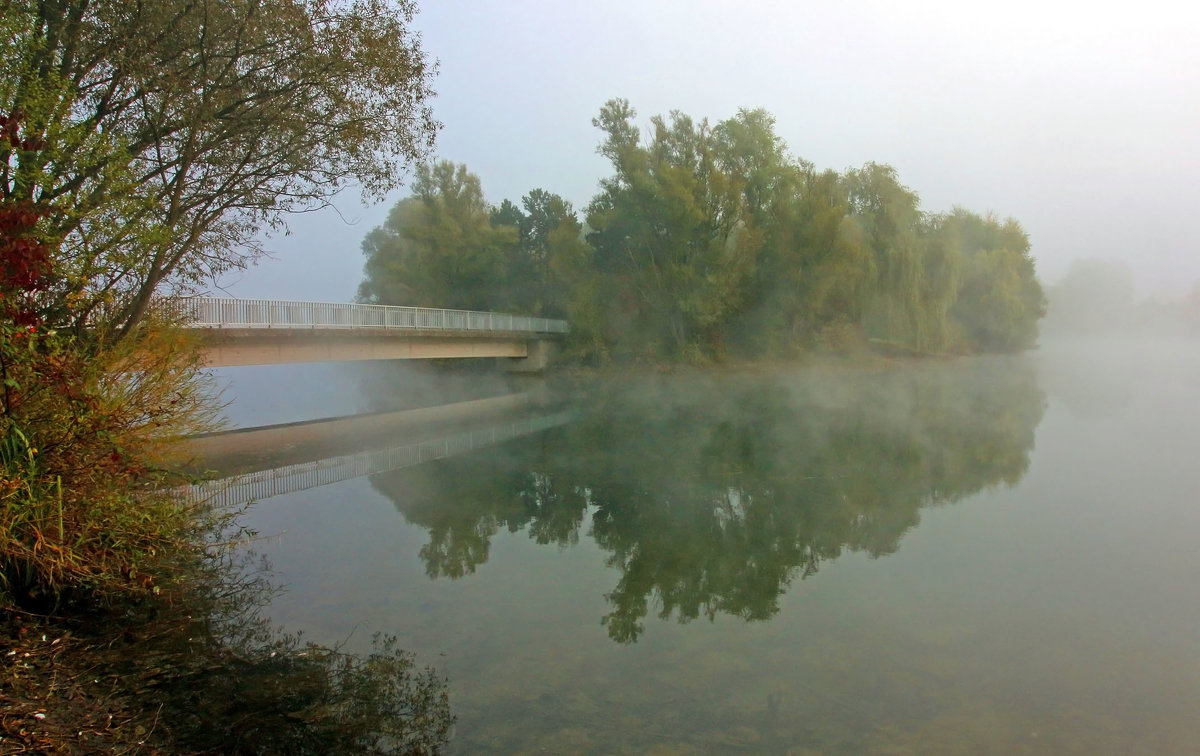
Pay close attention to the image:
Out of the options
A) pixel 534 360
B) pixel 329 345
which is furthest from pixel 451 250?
pixel 329 345

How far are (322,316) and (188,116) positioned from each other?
18.0m

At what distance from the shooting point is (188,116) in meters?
9.93

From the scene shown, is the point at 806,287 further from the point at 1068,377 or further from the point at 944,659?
the point at 944,659

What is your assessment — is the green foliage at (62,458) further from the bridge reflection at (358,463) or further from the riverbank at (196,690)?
the bridge reflection at (358,463)

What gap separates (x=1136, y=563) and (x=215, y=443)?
19.4 metres

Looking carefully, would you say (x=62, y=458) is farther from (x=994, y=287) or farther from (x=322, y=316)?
(x=994, y=287)

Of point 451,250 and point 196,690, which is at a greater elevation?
point 451,250

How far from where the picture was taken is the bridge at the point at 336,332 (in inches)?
923

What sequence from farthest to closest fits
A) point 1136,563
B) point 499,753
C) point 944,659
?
point 1136,563
point 944,659
point 499,753

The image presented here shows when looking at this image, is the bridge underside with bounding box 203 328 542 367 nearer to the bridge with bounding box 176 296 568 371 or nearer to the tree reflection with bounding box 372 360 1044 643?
the bridge with bounding box 176 296 568 371

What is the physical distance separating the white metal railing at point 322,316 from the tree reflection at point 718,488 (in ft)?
27.7

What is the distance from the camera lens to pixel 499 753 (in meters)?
5.25

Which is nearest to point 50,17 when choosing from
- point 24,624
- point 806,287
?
point 24,624

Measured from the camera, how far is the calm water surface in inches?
227
